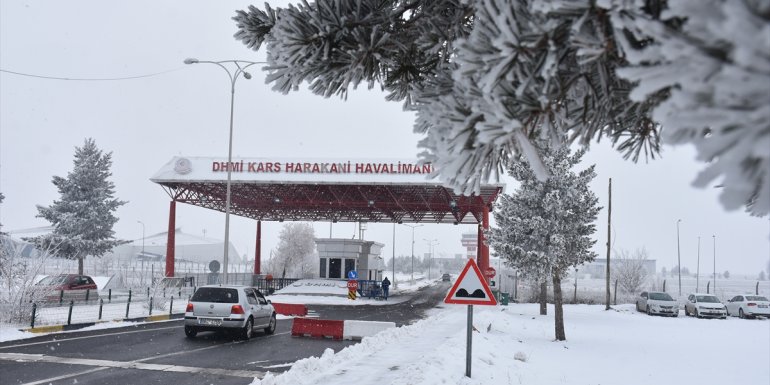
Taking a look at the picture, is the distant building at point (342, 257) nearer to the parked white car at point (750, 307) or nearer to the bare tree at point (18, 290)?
the parked white car at point (750, 307)

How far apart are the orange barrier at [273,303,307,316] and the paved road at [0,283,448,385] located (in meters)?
6.85

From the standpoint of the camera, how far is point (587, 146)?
9.95ft

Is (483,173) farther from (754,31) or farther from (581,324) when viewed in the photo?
(581,324)

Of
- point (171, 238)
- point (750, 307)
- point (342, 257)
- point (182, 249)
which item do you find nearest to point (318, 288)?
point (342, 257)

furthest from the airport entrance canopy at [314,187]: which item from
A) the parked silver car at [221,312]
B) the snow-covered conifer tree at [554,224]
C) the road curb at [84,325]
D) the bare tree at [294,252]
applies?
the bare tree at [294,252]

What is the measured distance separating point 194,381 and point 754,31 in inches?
392

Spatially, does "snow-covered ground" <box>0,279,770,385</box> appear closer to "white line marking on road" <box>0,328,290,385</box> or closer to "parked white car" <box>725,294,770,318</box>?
"white line marking on road" <box>0,328,290,385</box>

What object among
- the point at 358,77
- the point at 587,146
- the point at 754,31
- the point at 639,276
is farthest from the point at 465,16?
the point at 639,276

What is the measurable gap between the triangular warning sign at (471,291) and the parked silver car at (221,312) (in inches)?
328

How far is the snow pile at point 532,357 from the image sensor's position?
9445mm

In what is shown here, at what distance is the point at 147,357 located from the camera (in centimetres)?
1189

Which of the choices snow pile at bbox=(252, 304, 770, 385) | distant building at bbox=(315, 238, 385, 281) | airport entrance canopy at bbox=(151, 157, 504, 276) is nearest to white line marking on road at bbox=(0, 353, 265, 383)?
snow pile at bbox=(252, 304, 770, 385)

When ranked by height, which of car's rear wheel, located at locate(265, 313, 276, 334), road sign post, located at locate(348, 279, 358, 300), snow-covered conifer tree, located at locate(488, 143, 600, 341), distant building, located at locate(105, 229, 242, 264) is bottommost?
distant building, located at locate(105, 229, 242, 264)

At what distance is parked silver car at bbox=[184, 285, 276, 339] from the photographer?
15.6 metres
